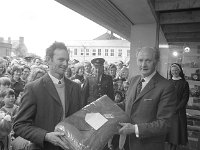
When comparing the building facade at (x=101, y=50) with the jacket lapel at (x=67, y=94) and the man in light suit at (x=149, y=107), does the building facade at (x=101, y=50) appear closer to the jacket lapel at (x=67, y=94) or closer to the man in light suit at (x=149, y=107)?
the man in light suit at (x=149, y=107)

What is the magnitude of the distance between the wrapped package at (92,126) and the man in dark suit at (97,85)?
9.48 ft

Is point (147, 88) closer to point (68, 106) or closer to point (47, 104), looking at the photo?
point (68, 106)

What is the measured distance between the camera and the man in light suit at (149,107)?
218 centimetres

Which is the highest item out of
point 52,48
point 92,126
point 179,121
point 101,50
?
point 101,50

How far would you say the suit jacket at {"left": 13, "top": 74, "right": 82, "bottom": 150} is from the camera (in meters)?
1.87

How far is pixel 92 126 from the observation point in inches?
70.9

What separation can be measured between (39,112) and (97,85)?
3.14 meters

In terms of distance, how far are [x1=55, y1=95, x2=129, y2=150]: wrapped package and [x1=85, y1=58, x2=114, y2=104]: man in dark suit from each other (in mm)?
2889

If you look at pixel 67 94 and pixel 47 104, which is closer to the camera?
pixel 47 104

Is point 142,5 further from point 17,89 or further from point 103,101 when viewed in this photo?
point 17,89

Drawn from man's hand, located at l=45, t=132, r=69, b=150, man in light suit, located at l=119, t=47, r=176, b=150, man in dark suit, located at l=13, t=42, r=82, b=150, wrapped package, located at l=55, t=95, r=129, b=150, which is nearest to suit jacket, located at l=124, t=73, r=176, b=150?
man in light suit, located at l=119, t=47, r=176, b=150

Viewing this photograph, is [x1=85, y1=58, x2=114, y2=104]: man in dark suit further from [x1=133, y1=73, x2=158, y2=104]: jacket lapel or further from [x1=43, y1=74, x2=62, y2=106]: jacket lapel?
[x1=43, y1=74, x2=62, y2=106]: jacket lapel

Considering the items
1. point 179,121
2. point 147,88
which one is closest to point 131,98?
point 147,88

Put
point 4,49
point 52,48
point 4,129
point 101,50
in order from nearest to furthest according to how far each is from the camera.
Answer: point 52,48, point 4,129, point 4,49, point 101,50
